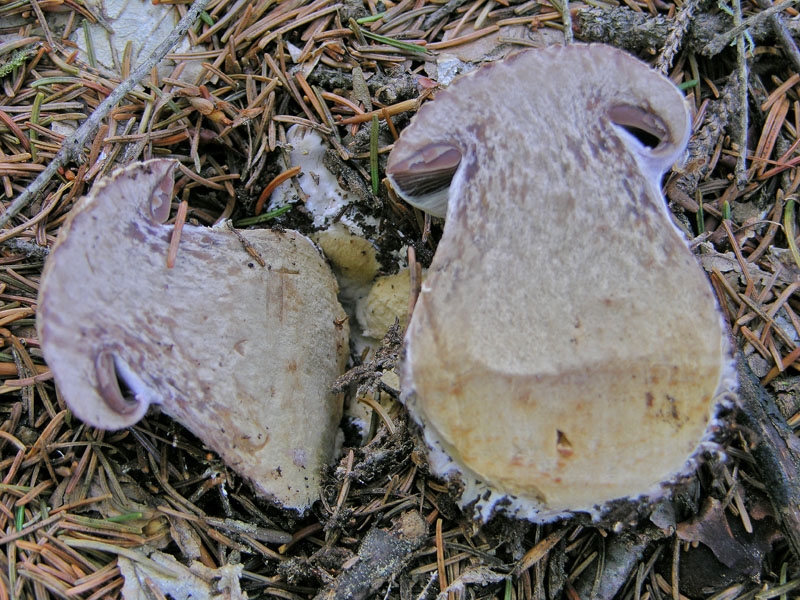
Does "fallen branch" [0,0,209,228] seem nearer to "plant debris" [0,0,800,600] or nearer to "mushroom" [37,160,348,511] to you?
"plant debris" [0,0,800,600]

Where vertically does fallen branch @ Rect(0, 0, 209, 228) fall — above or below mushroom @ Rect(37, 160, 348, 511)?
above

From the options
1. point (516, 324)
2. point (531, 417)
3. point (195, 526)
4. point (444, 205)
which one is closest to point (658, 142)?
point (444, 205)

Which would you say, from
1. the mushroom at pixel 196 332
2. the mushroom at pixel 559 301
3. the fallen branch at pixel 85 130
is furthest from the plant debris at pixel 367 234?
the mushroom at pixel 559 301

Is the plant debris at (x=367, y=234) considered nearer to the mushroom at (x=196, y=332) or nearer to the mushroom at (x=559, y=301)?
the mushroom at (x=196, y=332)

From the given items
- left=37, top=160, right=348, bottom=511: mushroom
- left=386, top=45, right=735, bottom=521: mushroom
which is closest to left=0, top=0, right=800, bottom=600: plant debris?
left=37, top=160, right=348, bottom=511: mushroom

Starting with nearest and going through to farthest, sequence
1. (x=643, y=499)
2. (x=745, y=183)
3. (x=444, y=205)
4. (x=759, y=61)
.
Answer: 1. (x=643, y=499)
2. (x=444, y=205)
3. (x=745, y=183)
4. (x=759, y=61)

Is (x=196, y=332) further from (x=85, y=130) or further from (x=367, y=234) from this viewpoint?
(x=85, y=130)

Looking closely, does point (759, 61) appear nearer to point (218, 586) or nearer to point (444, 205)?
point (444, 205)
